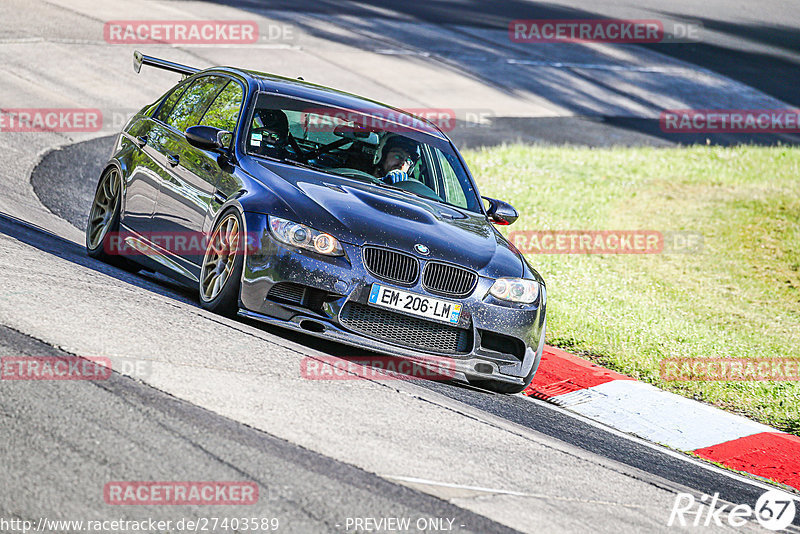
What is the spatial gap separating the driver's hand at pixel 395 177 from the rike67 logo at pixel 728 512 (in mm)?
3178

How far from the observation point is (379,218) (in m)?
6.94

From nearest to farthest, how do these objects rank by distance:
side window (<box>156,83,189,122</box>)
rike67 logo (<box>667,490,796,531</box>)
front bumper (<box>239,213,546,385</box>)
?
rike67 logo (<box>667,490,796,531</box>) → front bumper (<box>239,213,546,385</box>) → side window (<box>156,83,189,122</box>)

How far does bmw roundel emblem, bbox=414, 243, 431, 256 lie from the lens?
22.2 feet
